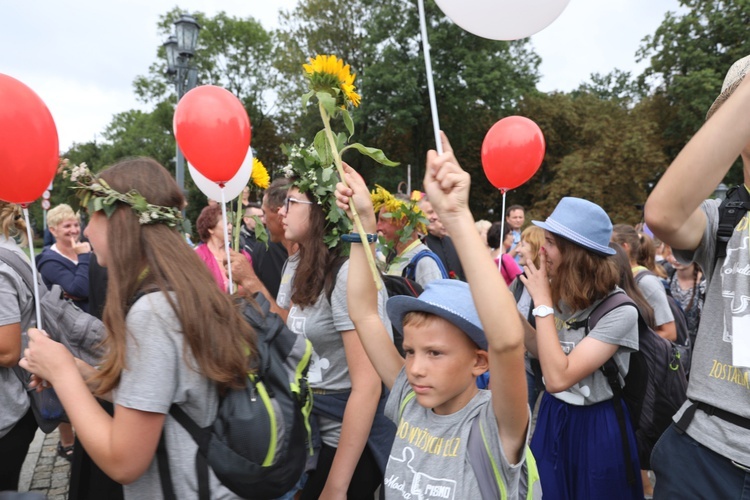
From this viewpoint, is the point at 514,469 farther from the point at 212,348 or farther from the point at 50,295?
the point at 50,295

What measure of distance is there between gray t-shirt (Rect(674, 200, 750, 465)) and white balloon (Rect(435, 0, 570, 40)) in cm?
81

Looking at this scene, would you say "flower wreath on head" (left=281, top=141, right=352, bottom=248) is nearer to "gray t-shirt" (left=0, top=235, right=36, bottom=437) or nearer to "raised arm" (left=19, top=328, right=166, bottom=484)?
"raised arm" (left=19, top=328, right=166, bottom=484)

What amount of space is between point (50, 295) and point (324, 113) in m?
2.10

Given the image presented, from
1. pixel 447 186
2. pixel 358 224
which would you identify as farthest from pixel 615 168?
pixel 447 186

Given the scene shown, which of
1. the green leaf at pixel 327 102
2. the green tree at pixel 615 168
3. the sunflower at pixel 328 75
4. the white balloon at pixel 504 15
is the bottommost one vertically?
the green leaf at pixel 327 102

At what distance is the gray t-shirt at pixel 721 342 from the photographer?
5.46 feet

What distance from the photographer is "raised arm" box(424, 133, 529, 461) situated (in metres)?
1.40

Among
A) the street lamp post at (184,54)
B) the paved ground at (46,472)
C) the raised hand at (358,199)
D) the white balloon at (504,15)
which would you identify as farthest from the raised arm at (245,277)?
the street lamp post at (184,54)

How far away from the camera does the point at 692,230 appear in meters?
1.74

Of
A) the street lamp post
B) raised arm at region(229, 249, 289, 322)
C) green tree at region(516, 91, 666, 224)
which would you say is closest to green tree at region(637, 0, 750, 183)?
green tree at region(516, 91, 666, 224)

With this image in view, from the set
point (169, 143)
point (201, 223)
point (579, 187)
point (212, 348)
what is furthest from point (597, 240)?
point (169, 143)

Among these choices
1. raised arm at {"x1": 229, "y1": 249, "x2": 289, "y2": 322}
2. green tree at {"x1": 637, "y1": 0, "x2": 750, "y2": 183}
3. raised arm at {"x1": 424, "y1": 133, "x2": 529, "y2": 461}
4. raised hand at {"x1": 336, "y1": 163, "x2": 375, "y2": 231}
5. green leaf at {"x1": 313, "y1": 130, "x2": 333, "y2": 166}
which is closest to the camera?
raised arm at {"x1": 424, "y1": 133, "x2": 529, "y2": 461}

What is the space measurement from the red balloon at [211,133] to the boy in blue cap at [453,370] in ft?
3.41

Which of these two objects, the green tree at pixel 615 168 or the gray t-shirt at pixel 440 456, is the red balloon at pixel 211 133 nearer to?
the gray t-shirt at pixel 440 456
